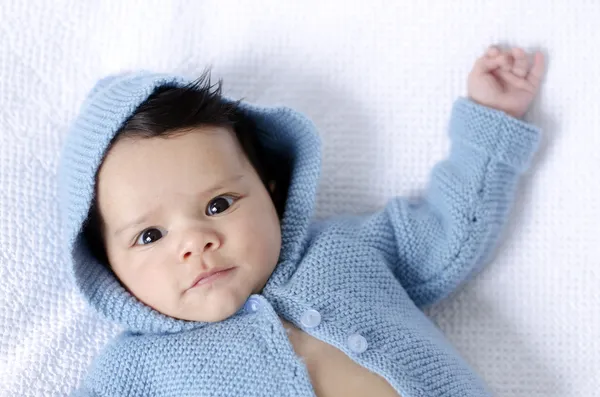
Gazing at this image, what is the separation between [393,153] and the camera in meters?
1.72

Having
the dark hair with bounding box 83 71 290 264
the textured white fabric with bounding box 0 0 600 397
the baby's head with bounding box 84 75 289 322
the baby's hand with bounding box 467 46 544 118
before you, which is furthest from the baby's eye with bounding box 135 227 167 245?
the baby's hand with bounding box 467 46 544 118

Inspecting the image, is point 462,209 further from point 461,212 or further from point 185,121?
point 185,121

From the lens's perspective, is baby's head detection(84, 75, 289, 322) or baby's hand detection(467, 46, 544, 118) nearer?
baby's head detection(84, 75, 289, 322)

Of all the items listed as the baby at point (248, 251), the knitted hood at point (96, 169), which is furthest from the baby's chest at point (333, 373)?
the knitted hood at point (96, 169)

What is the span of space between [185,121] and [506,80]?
0.70 m

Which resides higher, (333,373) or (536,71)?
(536,71)

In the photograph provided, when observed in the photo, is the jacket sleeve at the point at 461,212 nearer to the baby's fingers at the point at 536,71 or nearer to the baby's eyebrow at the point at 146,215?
the baby's fingers at the point at 536,71

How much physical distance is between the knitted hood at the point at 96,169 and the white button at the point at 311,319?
107 mm

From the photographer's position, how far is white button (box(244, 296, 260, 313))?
57.7 inches

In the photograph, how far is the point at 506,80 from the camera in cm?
165

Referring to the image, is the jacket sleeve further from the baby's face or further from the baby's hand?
the baby's face

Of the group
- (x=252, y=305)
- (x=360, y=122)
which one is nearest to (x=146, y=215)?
(x=252, y=305)

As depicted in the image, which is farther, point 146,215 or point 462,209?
point 462,209

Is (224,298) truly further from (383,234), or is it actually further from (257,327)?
(383,234)
